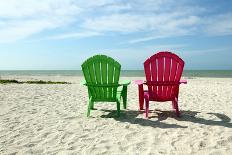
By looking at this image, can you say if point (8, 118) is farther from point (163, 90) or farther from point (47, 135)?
point (163, 90)

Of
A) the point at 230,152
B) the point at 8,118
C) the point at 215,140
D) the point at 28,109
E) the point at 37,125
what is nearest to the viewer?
the point at 230,152

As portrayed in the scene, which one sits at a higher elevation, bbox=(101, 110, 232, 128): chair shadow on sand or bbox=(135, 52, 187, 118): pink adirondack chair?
bbox=(135, 52, 187, 118): pink adirondack chair

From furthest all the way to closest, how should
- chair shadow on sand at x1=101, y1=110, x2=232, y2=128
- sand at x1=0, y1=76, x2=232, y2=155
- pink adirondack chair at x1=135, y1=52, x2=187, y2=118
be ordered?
pink adirondack chair at x1=135, y1=52, x2=187, y2=118
chair shadow on sand at x1=101, y1=110, x2=232, y2=128
sand at x1=0, y1=76, x2=232, y2=155

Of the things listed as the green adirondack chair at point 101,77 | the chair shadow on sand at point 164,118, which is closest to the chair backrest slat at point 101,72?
the green adirondack chair at point 101,77

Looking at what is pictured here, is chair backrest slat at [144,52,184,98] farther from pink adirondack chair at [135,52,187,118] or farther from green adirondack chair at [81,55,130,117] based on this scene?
green adirondack chair at [81,55,130,117]

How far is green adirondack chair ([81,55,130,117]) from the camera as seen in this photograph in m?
5.01

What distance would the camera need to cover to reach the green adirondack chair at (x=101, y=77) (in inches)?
197

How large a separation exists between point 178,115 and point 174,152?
6.23ft

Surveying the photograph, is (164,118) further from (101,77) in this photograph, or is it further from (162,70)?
(101,77)

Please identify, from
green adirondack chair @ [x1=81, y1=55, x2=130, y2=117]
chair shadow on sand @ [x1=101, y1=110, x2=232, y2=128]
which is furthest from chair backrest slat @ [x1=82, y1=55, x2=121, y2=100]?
chair shadow on sand @ [x1=101, y1=110, x2=232, y2=128]

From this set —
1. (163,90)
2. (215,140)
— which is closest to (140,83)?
(163,90)

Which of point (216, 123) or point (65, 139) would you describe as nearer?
point (65, 139)

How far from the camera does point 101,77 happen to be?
5.08 m

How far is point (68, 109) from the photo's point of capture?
5844 mm
